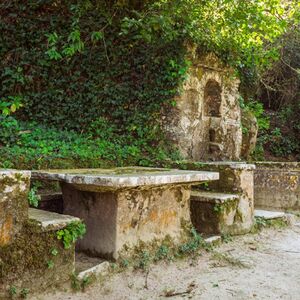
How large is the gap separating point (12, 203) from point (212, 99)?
218 inches

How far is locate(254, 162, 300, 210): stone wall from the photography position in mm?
7098

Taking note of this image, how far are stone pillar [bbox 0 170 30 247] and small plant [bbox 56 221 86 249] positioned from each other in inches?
13.1

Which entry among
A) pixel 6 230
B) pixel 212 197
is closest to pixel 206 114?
pixel 212 197

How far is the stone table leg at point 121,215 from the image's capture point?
3630mm

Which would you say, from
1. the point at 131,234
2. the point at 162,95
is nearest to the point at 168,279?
the point at 131,234

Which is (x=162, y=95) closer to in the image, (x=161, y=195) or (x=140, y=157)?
(x=140, y=157)

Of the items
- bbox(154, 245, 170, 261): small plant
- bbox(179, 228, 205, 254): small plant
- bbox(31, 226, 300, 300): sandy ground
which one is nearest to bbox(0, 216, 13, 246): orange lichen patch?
bbox(31, 226, 300, 300): sandy ground

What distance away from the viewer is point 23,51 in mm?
7000

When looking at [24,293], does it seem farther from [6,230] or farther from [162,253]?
[162,253]

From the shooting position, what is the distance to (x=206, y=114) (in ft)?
24.2

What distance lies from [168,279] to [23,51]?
5.31m

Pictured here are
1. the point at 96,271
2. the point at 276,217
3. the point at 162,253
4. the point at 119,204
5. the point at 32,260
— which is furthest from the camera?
the point at 276,217

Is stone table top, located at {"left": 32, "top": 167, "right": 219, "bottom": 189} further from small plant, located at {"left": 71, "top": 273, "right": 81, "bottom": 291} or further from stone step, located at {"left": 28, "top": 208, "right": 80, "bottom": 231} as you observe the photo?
small plant, located at {"left": 71, "top": 273, "right": 81, "bottom": 291}

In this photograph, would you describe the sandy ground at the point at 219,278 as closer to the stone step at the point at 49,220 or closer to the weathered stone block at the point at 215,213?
the weathered stone block at the point at 215,213
